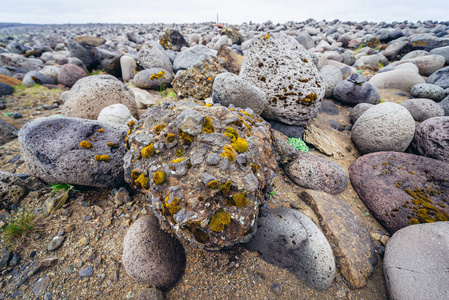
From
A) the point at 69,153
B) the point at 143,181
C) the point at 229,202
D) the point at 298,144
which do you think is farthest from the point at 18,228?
the point at 298,144

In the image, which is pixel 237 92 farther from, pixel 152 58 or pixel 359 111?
pixel 152 58

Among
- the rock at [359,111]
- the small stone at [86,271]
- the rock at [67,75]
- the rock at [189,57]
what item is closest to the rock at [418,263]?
the rock at [359,111]

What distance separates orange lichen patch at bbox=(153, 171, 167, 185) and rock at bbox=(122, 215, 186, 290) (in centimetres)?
85

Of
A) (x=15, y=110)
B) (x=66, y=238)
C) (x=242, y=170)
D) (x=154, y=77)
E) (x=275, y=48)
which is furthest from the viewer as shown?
(x=154, y=77)

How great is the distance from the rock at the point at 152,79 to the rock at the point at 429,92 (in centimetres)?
942

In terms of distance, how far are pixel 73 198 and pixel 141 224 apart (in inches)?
58.7

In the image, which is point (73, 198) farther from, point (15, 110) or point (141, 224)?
point (15, 110)

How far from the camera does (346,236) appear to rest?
9.61ft

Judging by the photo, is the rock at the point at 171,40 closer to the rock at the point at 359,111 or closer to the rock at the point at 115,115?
the rock at the point at 115,115

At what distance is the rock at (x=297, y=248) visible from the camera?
8.14 feet

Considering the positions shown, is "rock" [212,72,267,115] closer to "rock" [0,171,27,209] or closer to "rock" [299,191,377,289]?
"rock" [299,191,377,289]

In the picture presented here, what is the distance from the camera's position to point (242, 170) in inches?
90.3

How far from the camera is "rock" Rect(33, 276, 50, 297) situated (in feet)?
7.04

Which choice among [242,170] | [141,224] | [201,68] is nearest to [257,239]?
[242,170]
